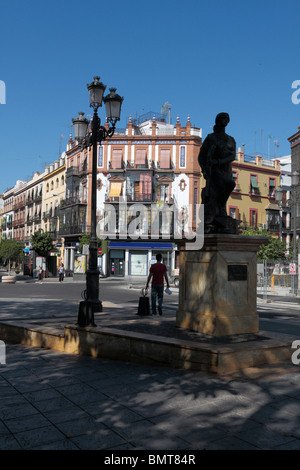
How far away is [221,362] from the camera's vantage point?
4992mm

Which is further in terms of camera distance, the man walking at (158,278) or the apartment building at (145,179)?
the apartment building at (145,179)

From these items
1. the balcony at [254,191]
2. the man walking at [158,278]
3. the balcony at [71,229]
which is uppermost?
the balcony at [254,191]

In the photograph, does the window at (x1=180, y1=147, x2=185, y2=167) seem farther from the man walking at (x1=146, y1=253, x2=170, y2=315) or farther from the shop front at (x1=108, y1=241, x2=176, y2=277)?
the man walking at (x1=146, y1=253, x2=170, y2=315)

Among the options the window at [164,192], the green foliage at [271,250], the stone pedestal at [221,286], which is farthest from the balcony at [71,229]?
the stone pedestal at [221,286]

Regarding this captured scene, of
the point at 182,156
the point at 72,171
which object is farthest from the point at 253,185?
the point at 72,171

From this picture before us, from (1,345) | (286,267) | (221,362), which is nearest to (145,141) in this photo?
(286,267)

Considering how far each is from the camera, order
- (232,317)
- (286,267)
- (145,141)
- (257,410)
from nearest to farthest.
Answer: (257,410), (232,317), (286,267), (145,141)

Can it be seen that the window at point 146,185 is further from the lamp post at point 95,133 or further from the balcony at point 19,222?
the balcony at point 19,222

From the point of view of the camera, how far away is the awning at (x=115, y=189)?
42156 mm

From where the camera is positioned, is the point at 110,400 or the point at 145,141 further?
the point at 145,141

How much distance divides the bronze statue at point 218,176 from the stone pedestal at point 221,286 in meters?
0.44

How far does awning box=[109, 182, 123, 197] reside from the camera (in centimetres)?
4216
